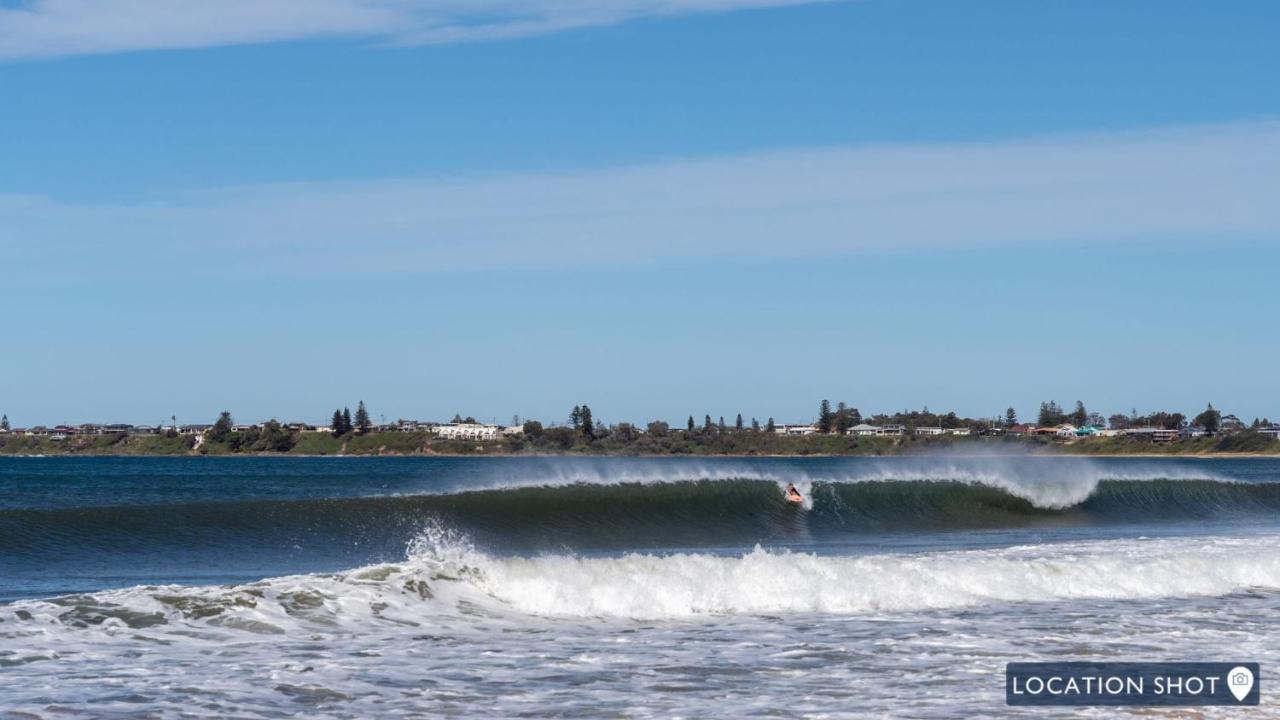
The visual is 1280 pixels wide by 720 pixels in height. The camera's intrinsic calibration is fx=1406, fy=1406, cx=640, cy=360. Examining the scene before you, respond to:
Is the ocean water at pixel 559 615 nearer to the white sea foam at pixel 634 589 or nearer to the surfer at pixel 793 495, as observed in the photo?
the white sea foam at pixel 634 589

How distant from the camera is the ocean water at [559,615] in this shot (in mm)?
12922

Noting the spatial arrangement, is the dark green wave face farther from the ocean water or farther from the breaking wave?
the ocean water

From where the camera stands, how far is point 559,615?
18953 millimetres

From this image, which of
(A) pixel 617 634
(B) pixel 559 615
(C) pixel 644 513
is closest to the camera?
(A) pixel 617 634

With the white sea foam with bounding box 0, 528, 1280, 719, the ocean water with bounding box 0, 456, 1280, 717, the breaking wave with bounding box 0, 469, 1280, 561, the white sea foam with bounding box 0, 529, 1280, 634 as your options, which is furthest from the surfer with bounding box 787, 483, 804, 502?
the white sea foam with bounding box 0, 528, 1280, 719

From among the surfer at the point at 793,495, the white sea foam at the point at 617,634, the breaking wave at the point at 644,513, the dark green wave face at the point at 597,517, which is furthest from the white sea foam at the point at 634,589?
the surfer at the point at 793,495

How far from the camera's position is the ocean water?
12922 mm

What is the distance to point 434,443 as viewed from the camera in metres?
198

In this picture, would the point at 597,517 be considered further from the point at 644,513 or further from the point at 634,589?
the point at 634,589

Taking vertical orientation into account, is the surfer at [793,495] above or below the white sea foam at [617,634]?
above

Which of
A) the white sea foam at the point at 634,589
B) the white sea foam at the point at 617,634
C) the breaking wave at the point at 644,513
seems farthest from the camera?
the breaking wave at the point at 644,513

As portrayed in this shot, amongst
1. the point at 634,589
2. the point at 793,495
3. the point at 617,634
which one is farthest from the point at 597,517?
the point at 617,634

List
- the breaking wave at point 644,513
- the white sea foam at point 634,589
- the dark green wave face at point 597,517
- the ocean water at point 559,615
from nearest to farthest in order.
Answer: the ocean water at point 559,615 → the white sea foam at point 634,589 → the dark green wave face at point 597,517 → the breaking wave at point 644,513

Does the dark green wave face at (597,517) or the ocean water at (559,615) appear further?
the dark green wave face at (597,517)
